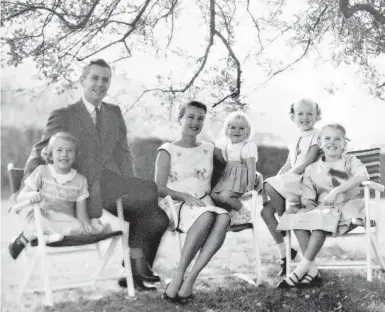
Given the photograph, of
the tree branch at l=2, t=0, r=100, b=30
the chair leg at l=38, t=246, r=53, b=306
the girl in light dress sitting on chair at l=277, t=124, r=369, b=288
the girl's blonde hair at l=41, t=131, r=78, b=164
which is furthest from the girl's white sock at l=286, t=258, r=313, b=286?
the tree branch at l=2, t=0, r=100, b=30

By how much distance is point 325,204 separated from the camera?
3.29 metres

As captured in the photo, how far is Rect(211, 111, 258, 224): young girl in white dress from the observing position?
3.37 meters

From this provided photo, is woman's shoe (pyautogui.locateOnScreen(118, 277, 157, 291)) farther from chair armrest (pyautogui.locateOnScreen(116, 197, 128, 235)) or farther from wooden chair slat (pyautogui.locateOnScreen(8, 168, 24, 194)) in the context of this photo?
wooden chair slat (pyautogui.locateOnScreen(8, 168, 24, 194))

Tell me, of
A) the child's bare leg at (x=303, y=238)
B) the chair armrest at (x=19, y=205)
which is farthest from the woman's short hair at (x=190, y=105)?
the chair armrest at (x=19, y=205)

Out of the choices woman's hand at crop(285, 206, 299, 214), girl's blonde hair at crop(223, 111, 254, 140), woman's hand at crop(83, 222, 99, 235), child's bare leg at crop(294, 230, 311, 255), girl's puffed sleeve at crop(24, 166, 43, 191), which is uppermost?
girl's blonde hair at crop(223, 111, 254, 140)

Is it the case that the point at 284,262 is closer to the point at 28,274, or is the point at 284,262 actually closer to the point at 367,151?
the point at 367,151

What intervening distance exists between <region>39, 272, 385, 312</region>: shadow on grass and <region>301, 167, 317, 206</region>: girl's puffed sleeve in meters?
0.49

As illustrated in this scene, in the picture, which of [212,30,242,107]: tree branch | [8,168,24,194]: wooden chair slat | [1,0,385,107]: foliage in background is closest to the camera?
[8,168,24,194]: wooden chair slat

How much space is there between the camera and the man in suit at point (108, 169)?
10.2 feet

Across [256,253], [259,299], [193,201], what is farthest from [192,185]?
[259,299]

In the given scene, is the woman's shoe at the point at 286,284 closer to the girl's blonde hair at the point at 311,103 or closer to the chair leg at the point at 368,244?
the chair leg at the point at 368,244

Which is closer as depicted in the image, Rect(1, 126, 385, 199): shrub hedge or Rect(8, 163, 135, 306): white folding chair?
Rect(8, 163, 135, 306): white folding chair

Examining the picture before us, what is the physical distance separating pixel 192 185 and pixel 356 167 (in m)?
1.01

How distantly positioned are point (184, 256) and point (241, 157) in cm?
83
